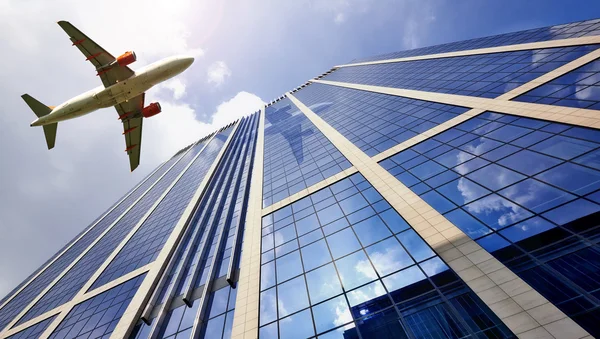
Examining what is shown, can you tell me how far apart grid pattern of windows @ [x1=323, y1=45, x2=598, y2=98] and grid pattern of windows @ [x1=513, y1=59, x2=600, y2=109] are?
279 cm

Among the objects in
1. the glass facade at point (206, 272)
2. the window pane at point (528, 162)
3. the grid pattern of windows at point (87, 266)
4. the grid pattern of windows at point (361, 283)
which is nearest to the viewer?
the grid pattern of windows at point (361, 283)

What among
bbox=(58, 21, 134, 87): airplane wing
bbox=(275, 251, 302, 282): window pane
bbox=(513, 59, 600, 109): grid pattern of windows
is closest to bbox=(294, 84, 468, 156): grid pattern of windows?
bbox=(513, 59, 600, 109): grid pattern of windows

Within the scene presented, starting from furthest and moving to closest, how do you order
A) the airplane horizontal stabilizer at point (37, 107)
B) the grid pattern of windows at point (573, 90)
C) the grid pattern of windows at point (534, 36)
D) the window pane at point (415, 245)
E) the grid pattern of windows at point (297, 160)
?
the airplane horizontal stabilizer at point (37, 107) → the grid pattern of windows at point (534, 36) → the grid pattern of windows at point (297, 160) → the grid pattern of windows at point (573, 90) → the window pane at point (415, 245)

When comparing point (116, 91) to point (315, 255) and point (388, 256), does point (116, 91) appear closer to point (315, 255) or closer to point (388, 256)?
point (315, 255)

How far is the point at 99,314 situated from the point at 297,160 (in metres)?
26.5

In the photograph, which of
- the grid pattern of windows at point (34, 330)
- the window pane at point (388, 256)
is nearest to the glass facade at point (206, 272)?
the window pane at point (388, 256)

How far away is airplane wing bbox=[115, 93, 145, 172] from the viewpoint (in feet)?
115

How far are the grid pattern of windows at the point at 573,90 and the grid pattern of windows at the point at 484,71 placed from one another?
9.14 feet

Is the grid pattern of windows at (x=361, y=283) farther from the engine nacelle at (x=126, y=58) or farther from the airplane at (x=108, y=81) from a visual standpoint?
the engine nacelle at (x=126, y=58)

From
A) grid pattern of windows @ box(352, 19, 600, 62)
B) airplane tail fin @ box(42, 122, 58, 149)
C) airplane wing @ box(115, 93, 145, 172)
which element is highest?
airplane tail fin @ box(42, 122, 58, 149)

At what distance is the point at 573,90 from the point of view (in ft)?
67.1

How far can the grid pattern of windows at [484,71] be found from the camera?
1028 inches

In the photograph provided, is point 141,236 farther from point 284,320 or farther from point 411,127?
point 411,127

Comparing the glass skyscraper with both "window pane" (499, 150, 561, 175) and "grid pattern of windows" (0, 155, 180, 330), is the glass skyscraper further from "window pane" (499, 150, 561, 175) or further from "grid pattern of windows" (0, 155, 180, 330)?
"grid pattern of windows" (0, 155, 180, 330)
